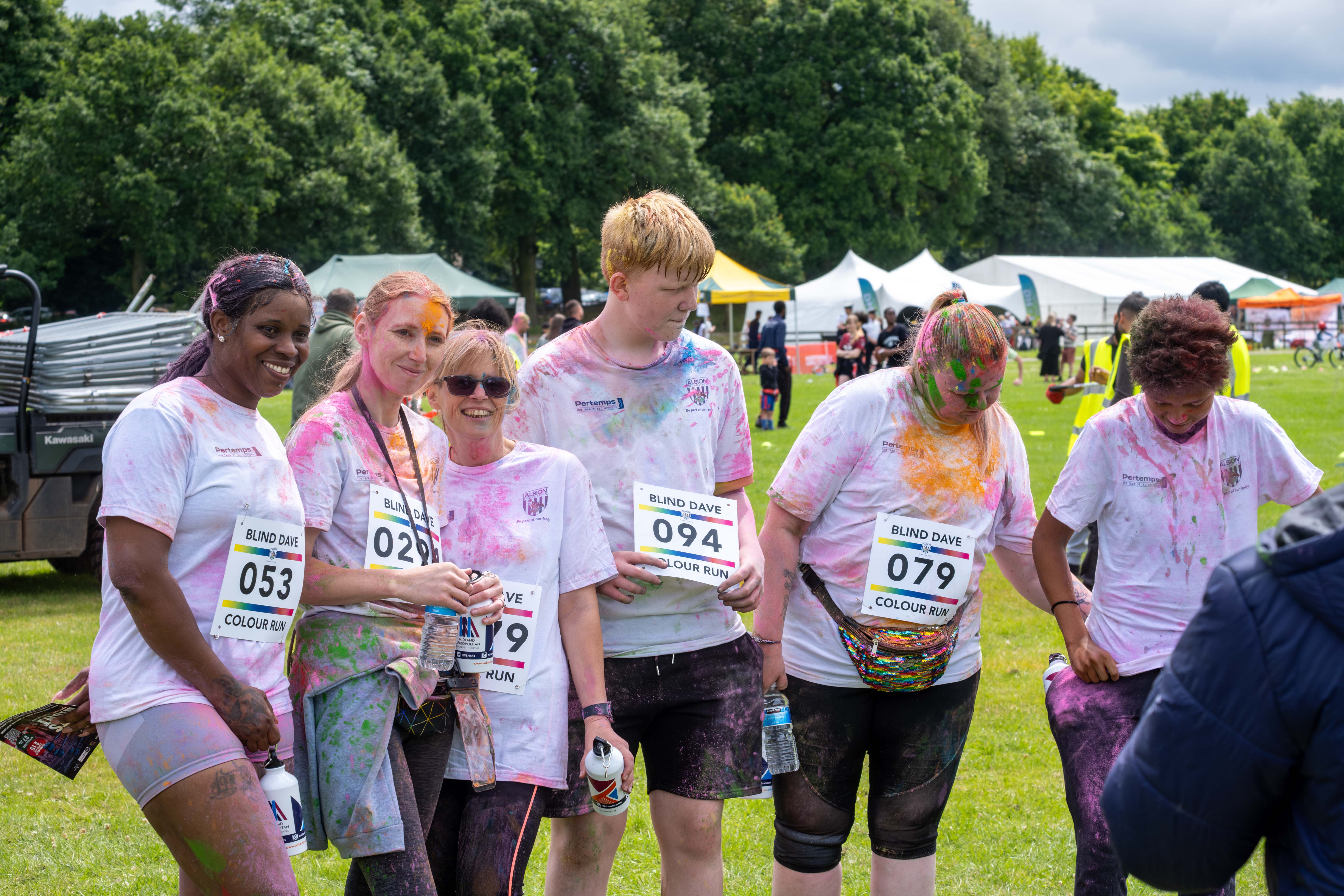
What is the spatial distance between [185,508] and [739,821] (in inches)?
113

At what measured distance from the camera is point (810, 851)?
3223 millimetres

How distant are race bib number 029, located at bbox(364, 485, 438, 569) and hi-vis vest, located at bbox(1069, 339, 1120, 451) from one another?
216 inches

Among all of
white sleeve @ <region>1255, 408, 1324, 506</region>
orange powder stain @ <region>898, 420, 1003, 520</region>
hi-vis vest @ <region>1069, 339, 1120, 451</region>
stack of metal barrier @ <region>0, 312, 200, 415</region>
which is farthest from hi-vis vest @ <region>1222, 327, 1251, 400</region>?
stack of metal barrier @ <region>0, 312, 200, 415</region>

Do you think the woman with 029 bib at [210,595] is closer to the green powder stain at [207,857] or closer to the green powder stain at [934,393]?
the green powder stain at [207,857]

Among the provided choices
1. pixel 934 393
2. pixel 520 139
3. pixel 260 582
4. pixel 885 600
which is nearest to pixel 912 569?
pixel 885 600

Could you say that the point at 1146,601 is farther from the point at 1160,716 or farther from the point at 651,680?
the point at 1160,716

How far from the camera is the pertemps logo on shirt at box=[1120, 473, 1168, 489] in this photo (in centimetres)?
306

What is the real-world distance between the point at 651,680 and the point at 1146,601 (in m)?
1.30

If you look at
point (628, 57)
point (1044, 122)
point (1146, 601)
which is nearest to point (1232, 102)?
point (1044, 122)

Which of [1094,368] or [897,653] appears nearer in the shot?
[897,653]

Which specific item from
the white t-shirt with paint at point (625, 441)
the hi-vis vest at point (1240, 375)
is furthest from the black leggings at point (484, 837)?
the hi-vis vest at point (1240, 375)

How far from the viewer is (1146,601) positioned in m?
3.06

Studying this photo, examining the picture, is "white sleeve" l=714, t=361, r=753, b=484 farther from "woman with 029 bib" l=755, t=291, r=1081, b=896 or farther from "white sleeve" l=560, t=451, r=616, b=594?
"white sleeve" l=560, t=451, r=616, b=594

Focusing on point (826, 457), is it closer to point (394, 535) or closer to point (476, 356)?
point (476, 356)
